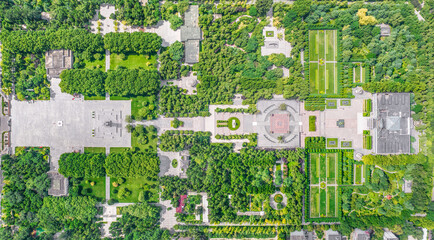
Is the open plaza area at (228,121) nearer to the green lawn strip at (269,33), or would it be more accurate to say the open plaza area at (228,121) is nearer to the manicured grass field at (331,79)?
the manicured grass field at (331,79)

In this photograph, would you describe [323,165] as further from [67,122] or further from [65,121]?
[65,121]

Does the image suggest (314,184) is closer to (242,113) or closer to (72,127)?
(242,113)

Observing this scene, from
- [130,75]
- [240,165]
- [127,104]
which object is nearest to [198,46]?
[130,75]

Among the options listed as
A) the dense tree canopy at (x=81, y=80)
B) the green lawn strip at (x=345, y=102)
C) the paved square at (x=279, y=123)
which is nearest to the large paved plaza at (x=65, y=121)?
the dense tree canopy at (x=81, y=80)

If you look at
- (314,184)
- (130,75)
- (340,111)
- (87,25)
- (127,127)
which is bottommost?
(314,184)

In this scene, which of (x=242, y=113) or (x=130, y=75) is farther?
(x=242, y=113)

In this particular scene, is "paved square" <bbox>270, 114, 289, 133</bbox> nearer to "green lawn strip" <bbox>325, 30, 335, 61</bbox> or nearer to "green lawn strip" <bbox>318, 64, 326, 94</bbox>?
"green lawn strip" <bbox>318, 64, 326, 94</bbox>
